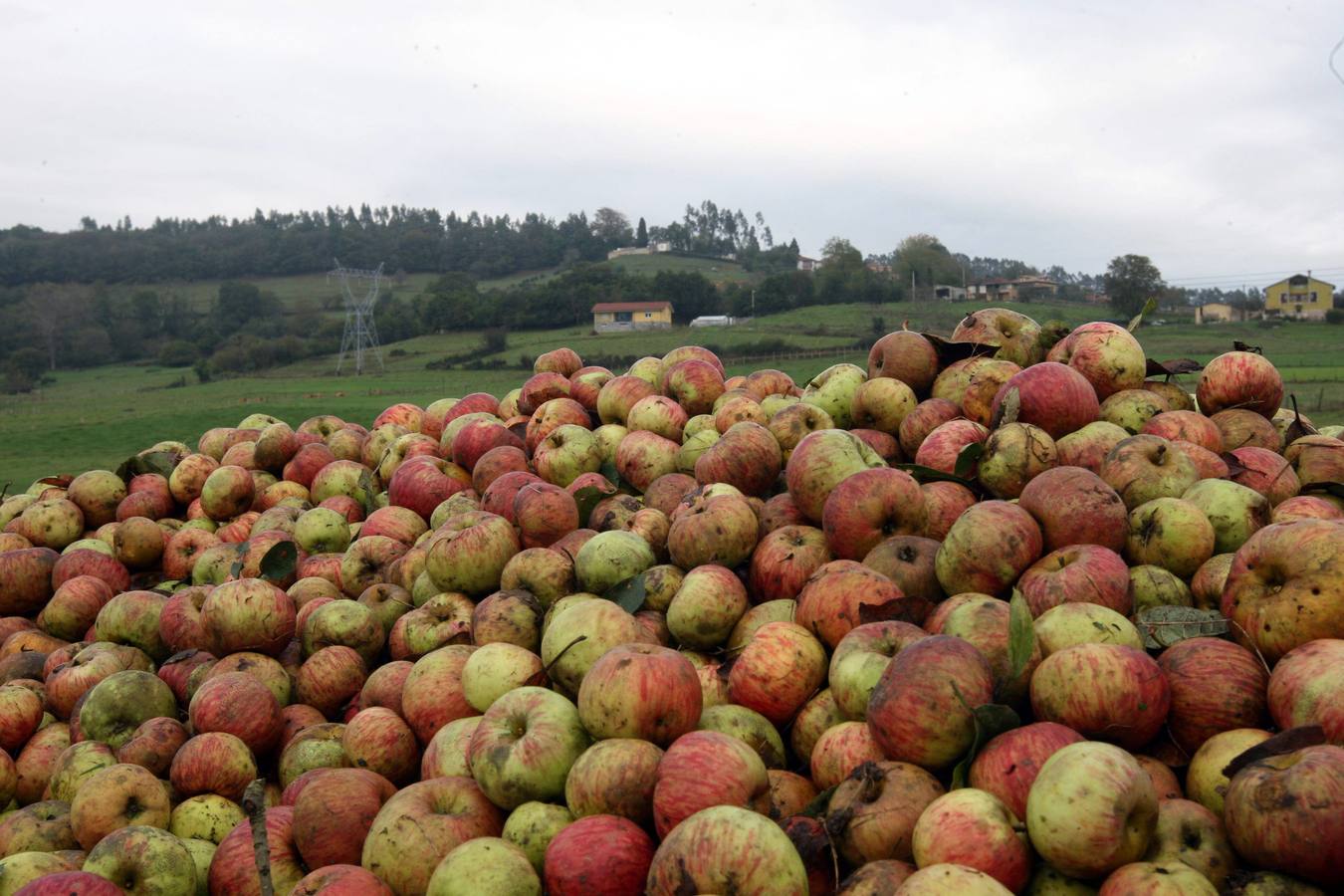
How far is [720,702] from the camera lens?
4.47 m

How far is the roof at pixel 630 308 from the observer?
66938 millimetres

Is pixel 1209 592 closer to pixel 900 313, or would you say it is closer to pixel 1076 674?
pixel 1076 674

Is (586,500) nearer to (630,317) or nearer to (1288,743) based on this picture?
(1288,743)

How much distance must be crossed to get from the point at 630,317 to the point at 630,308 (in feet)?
2.21

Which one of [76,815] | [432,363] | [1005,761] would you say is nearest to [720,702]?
[1005,761]

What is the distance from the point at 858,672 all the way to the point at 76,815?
12.4 ft

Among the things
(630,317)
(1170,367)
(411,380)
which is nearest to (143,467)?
(1170,367)

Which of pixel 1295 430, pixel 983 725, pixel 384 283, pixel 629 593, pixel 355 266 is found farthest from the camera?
pixel 355 266

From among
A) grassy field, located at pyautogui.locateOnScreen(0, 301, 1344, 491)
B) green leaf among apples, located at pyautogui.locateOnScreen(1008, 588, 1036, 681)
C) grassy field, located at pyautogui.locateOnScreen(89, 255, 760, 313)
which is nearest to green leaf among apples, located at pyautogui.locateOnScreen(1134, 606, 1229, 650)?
green leaf among apples, located at pyautogui.locateOnScreen(1008, 588, 1036, 681)

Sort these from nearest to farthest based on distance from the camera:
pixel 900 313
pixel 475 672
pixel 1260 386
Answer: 1. pixel 475 672
2. pixel 1260 386
3. pixel 900 313

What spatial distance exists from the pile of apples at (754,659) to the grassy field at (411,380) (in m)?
26.8

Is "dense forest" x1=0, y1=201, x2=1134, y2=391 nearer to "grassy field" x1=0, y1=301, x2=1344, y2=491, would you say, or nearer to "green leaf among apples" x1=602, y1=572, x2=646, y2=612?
"grassy field" x1=0, y1=301, x2=1344, y2=491

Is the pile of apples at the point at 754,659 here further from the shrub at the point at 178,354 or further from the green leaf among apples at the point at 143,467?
the shrub at the point at 178,354

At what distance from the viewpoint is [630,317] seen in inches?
2630
